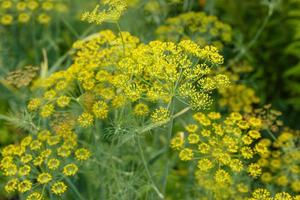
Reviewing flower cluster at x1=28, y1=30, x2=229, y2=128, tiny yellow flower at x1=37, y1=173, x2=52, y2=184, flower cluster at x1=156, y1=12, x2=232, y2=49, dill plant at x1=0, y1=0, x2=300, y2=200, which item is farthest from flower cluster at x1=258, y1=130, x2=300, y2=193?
tiny yellow flower at x1=37, y1=173, x2=52, y2=184

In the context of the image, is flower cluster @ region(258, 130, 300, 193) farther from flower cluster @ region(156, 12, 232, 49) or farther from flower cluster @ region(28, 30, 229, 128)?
flower cluster @ region(156, 12, 232, 49)

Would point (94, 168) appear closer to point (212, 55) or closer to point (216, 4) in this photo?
point (212, 55)

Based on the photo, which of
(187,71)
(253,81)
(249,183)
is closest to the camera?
(187,71)

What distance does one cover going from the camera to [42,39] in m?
5.30

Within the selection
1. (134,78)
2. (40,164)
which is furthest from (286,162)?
(40,164)

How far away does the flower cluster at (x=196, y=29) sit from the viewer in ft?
13.2

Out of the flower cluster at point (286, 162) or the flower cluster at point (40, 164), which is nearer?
the flower cluster at point (40, 164)

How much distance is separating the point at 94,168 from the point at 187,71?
3.83ft

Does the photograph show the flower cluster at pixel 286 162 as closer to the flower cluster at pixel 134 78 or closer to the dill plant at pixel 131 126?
the dill plant at pixel 131 126

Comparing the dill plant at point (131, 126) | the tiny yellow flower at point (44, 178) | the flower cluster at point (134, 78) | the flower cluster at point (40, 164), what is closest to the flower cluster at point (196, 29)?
the dill plant at point (131, 126)

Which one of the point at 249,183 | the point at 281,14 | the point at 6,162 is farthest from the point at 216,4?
the point at 6,162

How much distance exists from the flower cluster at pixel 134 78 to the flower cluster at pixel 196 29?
84 cm

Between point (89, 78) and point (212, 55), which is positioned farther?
point (89, 78)

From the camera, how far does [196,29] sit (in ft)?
13.2
